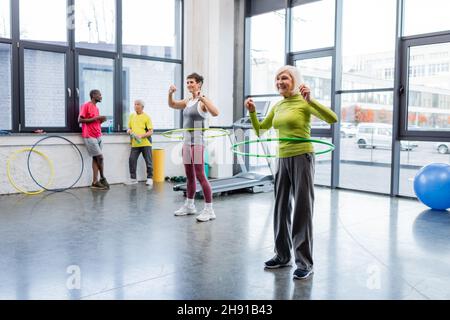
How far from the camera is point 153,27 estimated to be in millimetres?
8289

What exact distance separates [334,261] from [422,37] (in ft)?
13.9

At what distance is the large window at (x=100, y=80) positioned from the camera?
7309mm

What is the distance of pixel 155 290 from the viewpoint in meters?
2.78

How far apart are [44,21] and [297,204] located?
5.71 metres

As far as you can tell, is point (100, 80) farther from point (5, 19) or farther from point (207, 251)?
point (207, 251)

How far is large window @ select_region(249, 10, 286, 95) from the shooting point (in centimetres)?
824

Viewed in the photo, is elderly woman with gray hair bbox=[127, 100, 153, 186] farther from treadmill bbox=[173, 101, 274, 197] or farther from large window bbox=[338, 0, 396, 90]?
large window bbox=[338, 0, 396, 90]

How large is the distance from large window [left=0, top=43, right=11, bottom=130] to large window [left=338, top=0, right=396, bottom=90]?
5.32 metres

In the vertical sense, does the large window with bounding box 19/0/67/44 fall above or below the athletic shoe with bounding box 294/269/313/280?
above

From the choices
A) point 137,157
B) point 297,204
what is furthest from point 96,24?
point 297,204

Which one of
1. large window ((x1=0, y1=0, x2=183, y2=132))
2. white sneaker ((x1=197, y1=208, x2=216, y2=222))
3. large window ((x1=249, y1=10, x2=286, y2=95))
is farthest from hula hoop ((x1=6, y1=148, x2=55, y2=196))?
large window ((x1=249, y1=10, x2=286, y2=95))

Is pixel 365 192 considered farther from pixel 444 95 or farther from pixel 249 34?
pixel 249 34

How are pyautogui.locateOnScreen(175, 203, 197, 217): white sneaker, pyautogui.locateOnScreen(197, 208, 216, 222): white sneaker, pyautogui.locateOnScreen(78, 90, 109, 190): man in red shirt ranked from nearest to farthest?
1. pyautogui.locateOnScreen(197, 208, 216, 222): white sneaker
2. pyautogui.locateOnScreen(175, 203, 197, 217): white sneaker
3. pyautogui.locateOnScreen(78, 90, 109, 190): man in red shirt
